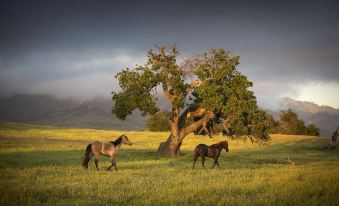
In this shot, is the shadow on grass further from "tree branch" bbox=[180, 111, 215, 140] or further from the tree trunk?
"tree branch" bbox=[180, 111, 215, 140]

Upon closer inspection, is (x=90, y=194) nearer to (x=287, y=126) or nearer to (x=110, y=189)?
(x=110, y=189)

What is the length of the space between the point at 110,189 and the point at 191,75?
83.2 ft

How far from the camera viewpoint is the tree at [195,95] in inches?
1411

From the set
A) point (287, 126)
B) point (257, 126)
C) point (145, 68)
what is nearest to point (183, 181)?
point (257, 126)

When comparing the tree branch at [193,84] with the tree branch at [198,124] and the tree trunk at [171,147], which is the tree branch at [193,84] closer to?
the tree branch at [198,124]

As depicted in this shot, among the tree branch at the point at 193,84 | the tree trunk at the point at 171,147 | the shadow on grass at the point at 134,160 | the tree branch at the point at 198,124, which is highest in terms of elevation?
the tree branch at the point at 193,84

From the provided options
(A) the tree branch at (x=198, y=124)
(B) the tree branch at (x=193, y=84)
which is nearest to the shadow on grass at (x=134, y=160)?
(A) the tree branch at (x=198, y=124)

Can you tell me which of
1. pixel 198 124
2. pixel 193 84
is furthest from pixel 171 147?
pixel 193 84

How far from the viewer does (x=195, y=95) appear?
41.2 metres

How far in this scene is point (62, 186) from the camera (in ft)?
52.5

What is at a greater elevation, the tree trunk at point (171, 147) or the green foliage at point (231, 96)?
the green foliage at point (231, 96)

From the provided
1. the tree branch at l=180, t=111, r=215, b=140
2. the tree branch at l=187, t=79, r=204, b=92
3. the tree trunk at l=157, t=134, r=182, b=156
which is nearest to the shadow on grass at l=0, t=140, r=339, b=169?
the tree trunk at l=157, t=134, r=182, b=156

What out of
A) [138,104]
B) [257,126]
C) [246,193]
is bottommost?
[246,193]

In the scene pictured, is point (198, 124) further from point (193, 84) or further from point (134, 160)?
point (134, 160)
